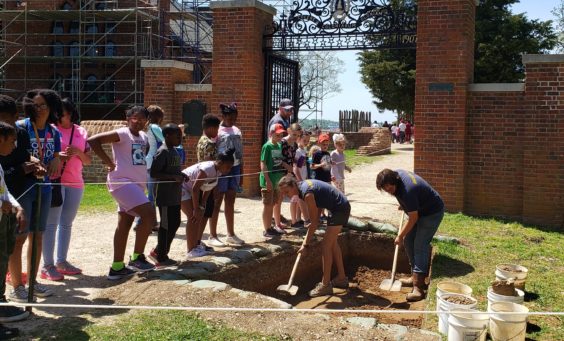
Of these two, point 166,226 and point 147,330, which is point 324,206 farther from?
point 147,330

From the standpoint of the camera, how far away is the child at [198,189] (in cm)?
630

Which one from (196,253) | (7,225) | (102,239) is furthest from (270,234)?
(7,225)

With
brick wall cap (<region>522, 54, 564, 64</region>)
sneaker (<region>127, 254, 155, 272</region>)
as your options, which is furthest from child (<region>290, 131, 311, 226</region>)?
brick wall cap (<region>522, 54, 564, 64</region>)

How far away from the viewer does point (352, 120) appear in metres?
34.6

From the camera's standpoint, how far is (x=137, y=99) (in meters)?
23.7

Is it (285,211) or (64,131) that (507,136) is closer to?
(285,211)

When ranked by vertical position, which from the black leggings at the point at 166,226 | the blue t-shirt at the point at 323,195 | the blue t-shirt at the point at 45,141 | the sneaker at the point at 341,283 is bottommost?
the sneaker at the point at 341,283

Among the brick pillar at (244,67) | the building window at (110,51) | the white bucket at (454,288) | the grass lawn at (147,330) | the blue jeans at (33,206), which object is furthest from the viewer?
the building window at (110,51)

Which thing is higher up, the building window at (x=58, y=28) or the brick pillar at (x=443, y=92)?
the building window at (x=58, y=28)

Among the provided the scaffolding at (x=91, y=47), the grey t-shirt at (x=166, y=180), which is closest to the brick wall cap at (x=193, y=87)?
the grey t-shirt at (x=166, y=180)

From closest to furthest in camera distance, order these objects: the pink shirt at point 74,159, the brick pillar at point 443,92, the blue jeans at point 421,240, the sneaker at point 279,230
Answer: the pink shirt at point 74,159, the blue jeans at point 421,240, the sneaker at point 279,230, the brick pillar at point 443,92

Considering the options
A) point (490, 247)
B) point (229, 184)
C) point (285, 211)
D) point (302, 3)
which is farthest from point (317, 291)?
point (302, 3)

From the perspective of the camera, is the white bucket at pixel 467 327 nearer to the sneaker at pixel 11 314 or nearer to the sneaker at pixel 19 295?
the sneaker at pixel 11 314

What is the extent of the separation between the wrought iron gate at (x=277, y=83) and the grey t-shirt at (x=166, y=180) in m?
5.77
